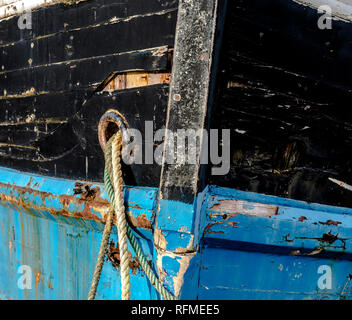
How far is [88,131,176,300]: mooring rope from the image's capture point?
1251mm

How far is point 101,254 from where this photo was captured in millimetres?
1364

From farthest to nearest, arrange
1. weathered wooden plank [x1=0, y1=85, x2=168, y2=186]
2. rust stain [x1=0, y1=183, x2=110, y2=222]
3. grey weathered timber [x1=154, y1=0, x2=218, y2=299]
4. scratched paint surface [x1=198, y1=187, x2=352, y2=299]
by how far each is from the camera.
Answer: rust stain [x1=0, y1=183, x2=110, y2=222] < weathered wooden plank [x1=0, y1=85, x2=168, y2=186] < scratched paint surface [x1=198, y1=187, x2=352, y2=299] < grey weathered timber [x1=154, y1=0, x2=218, y2=299]

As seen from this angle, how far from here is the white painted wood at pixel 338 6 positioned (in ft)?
4.68

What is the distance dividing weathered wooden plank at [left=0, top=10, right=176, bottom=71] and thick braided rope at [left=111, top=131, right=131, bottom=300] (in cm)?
44

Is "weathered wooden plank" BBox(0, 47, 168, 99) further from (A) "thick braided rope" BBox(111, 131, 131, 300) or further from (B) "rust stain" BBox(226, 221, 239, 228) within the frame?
(B) "rust stain" BBox(226, 221, 239, 228)

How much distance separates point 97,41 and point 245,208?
1112 millimetres

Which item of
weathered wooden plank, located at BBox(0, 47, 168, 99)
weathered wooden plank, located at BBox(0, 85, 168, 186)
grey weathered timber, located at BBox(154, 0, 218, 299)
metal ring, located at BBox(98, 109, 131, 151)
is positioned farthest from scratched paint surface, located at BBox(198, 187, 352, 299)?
weathered wooden plank, located at BBox(0, 47, 168, 99)

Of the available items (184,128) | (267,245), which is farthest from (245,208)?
(184,128)

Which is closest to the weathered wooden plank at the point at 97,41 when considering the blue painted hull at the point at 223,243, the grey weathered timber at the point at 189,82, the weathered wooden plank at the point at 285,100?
the grey weathered timber at the point at 189,82

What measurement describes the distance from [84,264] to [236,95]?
4.17 feet

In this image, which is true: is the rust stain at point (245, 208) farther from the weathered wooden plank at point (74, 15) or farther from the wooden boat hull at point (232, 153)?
the weathered wooden plank at point (74, 15)

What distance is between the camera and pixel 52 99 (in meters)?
1.83
